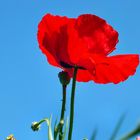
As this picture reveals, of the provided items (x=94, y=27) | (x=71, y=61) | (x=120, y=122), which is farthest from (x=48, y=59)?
(x=120, y=122)

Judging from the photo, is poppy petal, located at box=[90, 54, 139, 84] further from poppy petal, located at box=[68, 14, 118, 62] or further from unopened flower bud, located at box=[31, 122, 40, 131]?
unopened flower bud, located at box=[31, 122, 40, 131]

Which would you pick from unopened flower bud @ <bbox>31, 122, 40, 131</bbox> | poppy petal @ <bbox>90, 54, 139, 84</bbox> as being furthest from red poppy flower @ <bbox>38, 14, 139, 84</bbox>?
unopened flower bud @ <bbox>31, 122, 40, 131</bbox>

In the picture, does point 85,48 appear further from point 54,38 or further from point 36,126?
point 36,126

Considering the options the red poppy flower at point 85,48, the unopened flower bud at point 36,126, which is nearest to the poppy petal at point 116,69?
the red poppy flower at point 85,48

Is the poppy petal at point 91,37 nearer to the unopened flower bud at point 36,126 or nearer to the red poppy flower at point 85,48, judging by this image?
the red poppy flower at point 85,48

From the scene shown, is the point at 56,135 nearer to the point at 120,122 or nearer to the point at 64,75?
the point at 64,75
